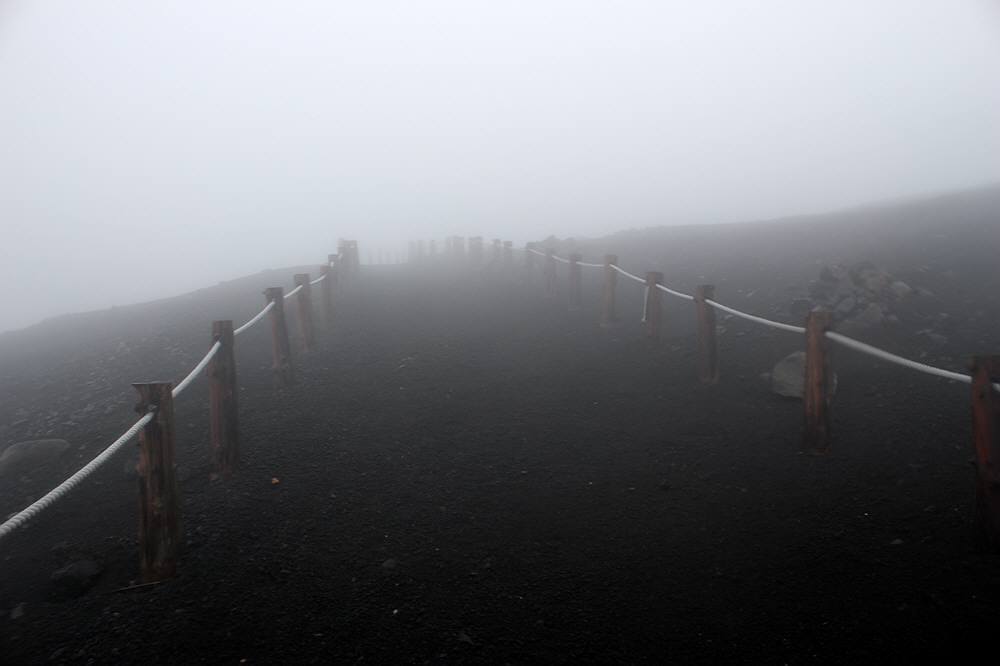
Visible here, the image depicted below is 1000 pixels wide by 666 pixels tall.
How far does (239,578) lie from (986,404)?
4.79m

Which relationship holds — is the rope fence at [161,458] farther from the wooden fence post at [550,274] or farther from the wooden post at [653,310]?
the wooden fence post at [550,274]

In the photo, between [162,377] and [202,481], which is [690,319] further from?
[162,377]

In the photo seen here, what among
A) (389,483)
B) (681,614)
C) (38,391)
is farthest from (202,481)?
(38,391)

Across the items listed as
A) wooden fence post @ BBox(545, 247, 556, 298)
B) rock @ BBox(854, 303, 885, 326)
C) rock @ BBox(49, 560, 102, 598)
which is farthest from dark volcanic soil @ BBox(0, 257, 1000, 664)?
wooden fence post @ BBox(545, 247, 556, 298)

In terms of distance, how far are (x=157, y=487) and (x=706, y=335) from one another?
5.97 metres

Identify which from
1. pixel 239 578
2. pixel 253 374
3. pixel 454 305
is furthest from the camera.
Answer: pixel 454 305

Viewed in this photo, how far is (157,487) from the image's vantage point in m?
3.91

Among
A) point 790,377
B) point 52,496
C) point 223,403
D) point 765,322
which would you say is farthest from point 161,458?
point 790,377

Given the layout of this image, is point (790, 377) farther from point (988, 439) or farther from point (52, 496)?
point (52, 496)

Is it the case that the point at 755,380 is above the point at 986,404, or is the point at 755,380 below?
below

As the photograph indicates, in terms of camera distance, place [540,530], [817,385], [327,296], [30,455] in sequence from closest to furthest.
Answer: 1. [540,530]
2. [817,385]
3. [30,455]
4. [327,296]

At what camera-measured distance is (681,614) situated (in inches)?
145

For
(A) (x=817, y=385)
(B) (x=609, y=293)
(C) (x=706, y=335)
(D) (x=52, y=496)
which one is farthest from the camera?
(B) (x=609, y=293)

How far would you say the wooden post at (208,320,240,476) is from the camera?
538 centimetres
